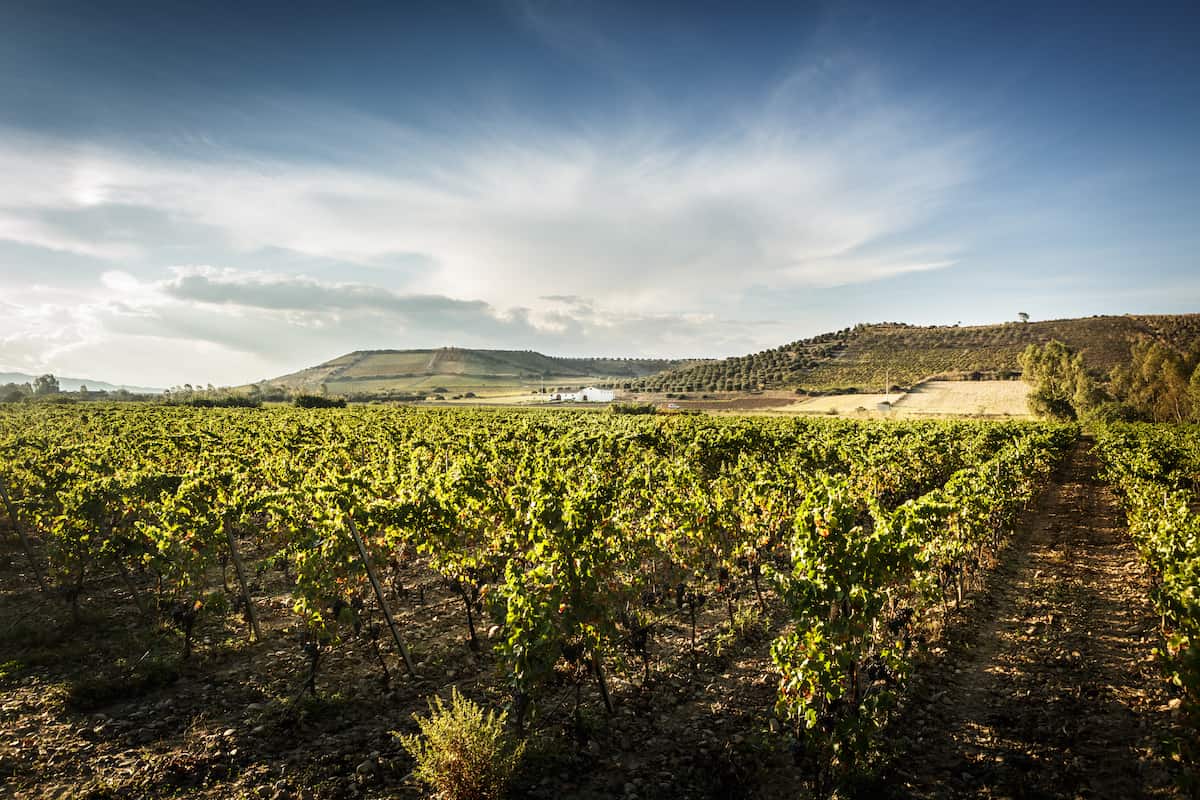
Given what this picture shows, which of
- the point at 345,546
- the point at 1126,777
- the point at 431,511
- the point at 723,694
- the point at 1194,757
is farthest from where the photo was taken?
the point at 431,511

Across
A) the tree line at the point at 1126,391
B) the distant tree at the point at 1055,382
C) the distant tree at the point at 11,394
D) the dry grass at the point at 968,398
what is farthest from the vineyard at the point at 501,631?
the distant tree at the point at 11,394

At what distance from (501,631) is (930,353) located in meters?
116

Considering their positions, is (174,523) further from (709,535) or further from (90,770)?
(709,535)

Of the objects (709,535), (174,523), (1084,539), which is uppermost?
(174,523)

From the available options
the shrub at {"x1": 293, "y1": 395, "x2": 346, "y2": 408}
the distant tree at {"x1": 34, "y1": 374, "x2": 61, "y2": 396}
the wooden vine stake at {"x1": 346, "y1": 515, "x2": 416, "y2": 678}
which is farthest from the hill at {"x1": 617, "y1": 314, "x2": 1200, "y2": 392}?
the distant tree at {"x1": 34, "y1": 374, "x2": 61, "y2": 396}

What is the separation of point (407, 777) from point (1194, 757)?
8.31 m

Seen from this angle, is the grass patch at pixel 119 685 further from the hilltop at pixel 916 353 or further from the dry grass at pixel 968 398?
the hilltop at pixel 916 353

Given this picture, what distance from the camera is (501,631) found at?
7102 mm

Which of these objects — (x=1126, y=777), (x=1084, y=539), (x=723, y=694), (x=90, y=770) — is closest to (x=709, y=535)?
(x=723, y=694)

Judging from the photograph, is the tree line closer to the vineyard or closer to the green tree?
the vineyard

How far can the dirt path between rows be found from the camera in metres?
5.91

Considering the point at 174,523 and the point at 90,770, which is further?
the point at 174,523

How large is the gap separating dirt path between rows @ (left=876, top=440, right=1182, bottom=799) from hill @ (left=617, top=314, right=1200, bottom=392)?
84034mm

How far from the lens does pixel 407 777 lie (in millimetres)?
6086
